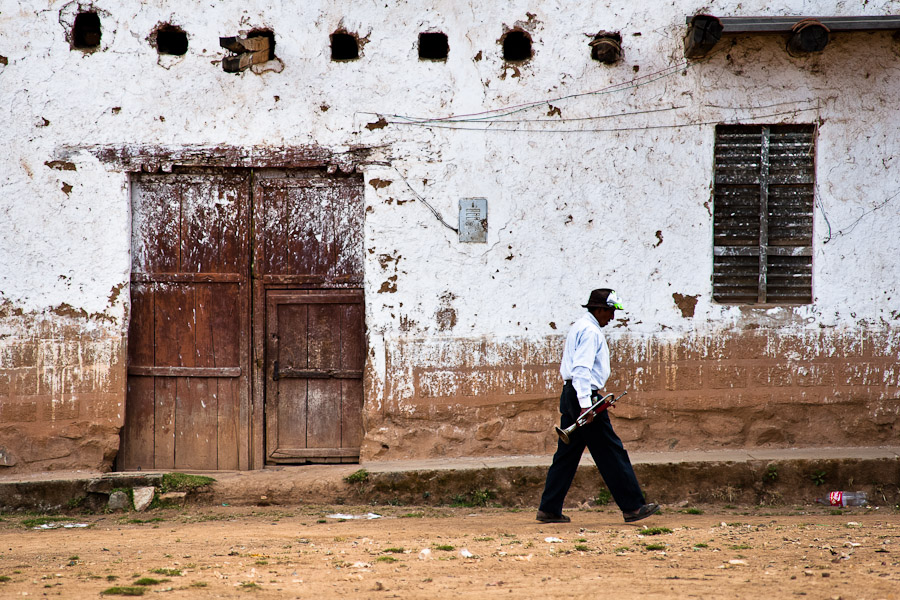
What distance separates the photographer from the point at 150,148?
7.36 meters

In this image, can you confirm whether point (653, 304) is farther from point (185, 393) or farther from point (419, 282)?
point (185, 393)

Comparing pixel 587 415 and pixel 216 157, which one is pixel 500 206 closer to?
pixel 587 415

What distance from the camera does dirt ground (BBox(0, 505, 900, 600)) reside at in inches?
175

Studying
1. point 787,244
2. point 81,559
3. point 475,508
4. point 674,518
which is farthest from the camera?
point 787,244

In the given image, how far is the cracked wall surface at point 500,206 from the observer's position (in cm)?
733

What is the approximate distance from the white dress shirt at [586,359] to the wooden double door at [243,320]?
2.17m

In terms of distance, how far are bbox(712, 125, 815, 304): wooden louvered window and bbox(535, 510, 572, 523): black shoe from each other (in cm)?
245

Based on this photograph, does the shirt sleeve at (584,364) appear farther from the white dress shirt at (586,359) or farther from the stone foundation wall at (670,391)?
the stone foundation wall at (670,391)

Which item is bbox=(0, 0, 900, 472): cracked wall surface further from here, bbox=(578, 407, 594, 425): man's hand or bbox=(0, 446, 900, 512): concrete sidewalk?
bbox=(578, 407, 594, 425): man's hand

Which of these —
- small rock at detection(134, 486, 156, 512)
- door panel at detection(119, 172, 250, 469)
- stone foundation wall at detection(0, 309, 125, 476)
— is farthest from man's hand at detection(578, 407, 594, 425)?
stone foundation wall at detection(0, 309, 125, 476)

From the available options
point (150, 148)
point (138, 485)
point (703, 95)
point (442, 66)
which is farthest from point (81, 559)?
point (703, 95)

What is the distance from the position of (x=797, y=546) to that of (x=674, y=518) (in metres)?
1.30

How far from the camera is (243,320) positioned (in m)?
7.57

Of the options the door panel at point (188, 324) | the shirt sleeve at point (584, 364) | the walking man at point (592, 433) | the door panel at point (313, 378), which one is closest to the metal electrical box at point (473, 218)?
the door panel at point (313, 378)
